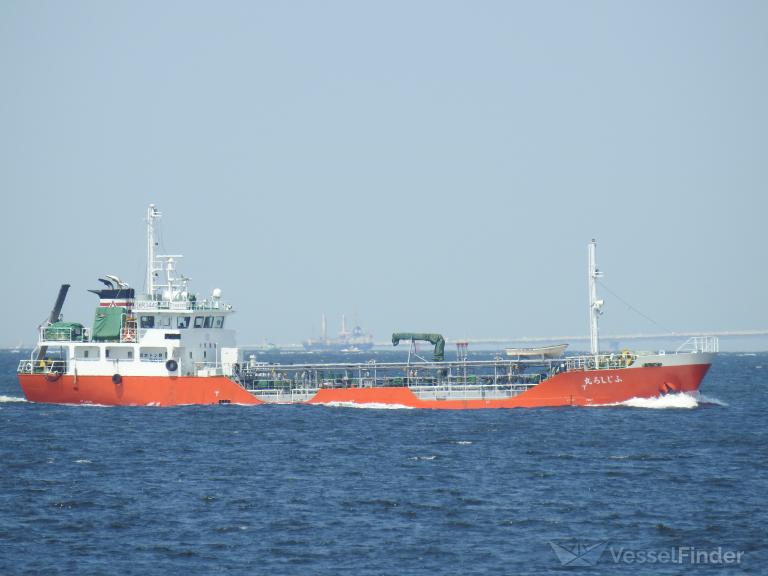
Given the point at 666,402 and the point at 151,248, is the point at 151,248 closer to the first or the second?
the point at 151,248

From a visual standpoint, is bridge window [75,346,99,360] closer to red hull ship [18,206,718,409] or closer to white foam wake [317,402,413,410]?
red hull ship [18,206,718,409]

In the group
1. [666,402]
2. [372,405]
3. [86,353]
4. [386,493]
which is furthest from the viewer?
[86,353]

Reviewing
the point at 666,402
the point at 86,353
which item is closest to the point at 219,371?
the point at 86,353

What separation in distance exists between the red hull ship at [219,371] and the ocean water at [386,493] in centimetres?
206

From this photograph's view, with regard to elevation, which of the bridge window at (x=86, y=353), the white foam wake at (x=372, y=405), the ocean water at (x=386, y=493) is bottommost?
the ocean water at (x=386, y=493)

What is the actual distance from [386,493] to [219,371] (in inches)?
1126

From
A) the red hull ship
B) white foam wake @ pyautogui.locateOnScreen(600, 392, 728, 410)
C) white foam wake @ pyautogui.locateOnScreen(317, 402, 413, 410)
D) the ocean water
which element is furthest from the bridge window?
white foam wake @ pyautogui.locateOnScreen(600, 392, 728, 410)

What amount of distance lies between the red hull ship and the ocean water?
206 cm

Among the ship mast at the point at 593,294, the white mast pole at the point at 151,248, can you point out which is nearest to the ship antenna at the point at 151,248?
the white mast pole at the point at 151,248

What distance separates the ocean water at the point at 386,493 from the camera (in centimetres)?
2928

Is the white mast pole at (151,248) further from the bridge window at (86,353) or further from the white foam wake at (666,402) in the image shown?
the white foam wake at (666,402)

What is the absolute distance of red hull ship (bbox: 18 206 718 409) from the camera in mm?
60125

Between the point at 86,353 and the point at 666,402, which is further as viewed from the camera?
the point at 86,353

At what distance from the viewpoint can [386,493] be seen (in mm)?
37438
